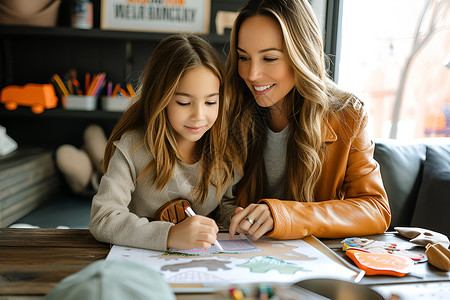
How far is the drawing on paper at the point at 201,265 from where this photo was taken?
2.55ft

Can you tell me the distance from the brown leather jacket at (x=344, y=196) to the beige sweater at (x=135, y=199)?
0.85 ft

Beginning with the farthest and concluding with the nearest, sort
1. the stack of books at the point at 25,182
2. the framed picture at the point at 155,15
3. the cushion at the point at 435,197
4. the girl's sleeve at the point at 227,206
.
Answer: the framed picture at the point at 155,15, the stack of books at the point at 25,182, the cushion at the point at 435,197, the girl's sleeve at the point at 227,206

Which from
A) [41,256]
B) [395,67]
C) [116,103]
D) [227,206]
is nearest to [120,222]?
[41,256]

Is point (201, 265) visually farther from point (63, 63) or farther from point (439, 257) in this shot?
point (63, 63)

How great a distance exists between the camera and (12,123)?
268 cm

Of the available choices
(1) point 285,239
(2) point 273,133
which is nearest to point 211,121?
(2) point 273,133

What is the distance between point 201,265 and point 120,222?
238 mm

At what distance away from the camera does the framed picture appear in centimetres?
253

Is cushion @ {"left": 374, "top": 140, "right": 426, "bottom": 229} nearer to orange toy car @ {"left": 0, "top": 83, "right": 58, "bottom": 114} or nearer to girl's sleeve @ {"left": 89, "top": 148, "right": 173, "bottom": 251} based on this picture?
girl's sleeve @ {"left": 89, "top": 148, "right": 173, "bottom": 251}

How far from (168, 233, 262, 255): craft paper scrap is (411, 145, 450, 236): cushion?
38.6 inches

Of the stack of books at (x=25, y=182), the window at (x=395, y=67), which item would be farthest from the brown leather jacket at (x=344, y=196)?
the stack of books at (x=25, y=182)

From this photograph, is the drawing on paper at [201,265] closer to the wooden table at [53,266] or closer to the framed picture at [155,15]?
the wooden table at [53,266]

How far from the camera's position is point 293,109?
1303 millimetres

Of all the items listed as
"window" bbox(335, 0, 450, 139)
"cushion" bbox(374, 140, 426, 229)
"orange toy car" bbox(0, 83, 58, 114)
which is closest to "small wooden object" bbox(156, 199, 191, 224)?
"cushion" bbox(374, 140, 426, 229)
